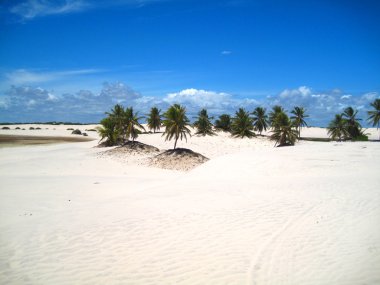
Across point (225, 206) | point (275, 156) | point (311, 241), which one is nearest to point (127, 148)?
point (275, 156)

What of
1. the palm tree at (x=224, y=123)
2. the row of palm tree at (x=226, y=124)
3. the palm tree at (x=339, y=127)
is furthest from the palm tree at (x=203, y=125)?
the palm tree at (x=339, y=127)

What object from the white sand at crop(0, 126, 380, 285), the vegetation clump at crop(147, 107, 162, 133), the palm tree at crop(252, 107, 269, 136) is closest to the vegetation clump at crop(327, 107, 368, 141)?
the palm tree at crop(252, 107, 269, 136)

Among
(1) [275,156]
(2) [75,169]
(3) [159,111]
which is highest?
(3) [159,111]

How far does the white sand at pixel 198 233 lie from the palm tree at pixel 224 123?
61.1 meters

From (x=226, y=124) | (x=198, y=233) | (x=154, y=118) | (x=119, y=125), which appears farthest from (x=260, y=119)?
(x=198, y=233)

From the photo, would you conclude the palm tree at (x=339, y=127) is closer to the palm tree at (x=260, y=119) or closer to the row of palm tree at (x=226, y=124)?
the row of palm tree at (x=226, y=124)

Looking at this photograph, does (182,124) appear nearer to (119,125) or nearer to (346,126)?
(119,125)

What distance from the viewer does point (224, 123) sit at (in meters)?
81.4

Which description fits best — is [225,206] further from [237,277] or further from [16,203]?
[16,203]

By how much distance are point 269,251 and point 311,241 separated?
1420 mm

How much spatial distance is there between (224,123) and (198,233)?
72.9 m

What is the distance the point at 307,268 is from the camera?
704cm

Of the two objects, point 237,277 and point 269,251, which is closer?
point 237,277

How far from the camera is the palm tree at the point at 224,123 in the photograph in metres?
80.2
